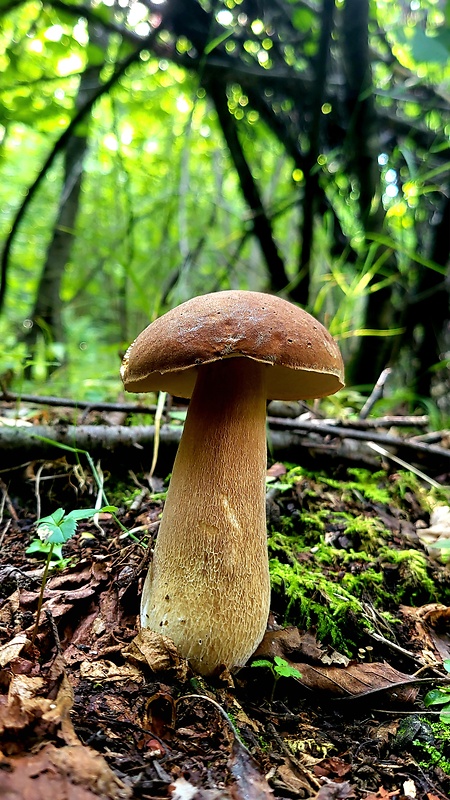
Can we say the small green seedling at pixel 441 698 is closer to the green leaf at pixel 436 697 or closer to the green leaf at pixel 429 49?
the green leaf at pixel 436 697

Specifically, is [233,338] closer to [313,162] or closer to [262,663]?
[262,663]

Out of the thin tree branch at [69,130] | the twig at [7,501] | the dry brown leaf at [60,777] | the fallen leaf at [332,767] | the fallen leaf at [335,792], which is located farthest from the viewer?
the thin tree branch at [69,130]

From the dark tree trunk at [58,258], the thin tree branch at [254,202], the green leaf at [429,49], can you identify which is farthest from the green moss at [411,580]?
the dark tree trunk at [58,258]

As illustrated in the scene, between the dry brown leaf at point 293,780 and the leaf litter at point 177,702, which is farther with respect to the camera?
the dry brown leaf at point 293,780

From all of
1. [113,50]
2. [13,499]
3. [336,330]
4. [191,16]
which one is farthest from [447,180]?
[13,499]

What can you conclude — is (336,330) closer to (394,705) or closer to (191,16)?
(394,705)

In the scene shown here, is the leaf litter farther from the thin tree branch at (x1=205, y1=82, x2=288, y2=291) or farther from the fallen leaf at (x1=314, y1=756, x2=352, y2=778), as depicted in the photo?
the thin tree branch at (x1=205, y1=82, x2=288, y2=291)
